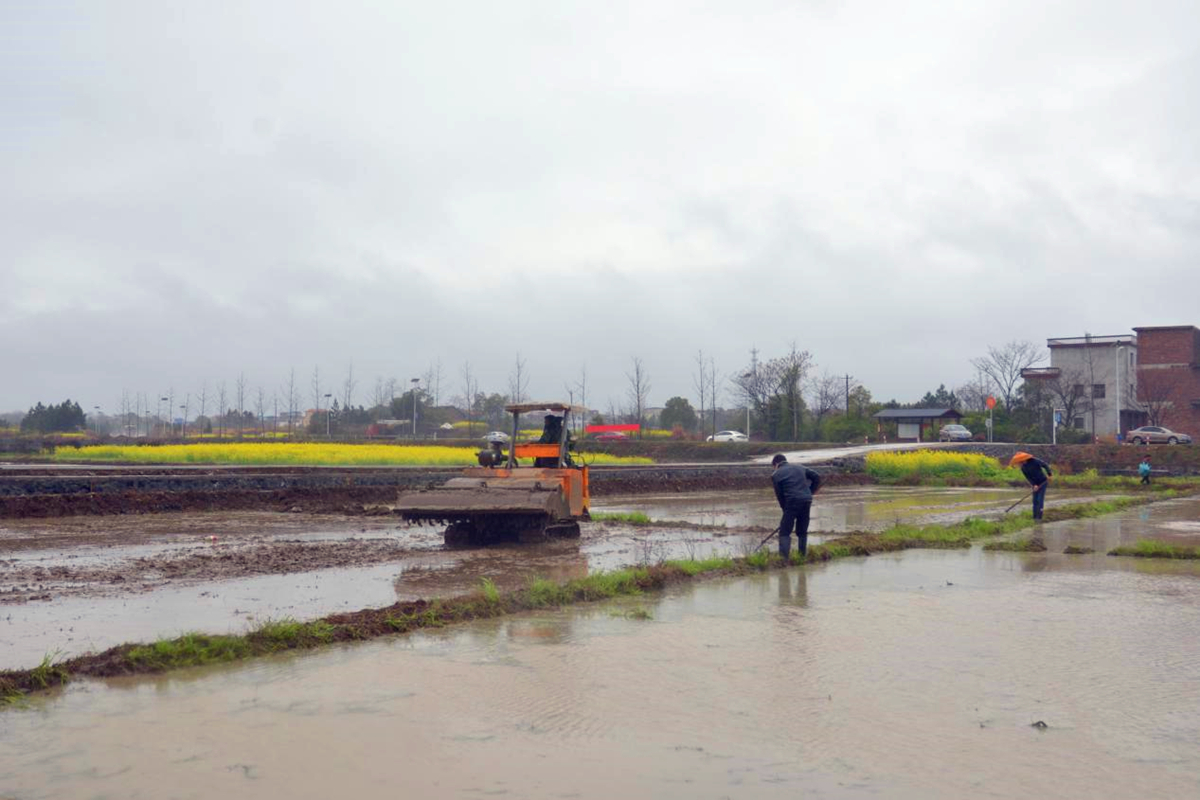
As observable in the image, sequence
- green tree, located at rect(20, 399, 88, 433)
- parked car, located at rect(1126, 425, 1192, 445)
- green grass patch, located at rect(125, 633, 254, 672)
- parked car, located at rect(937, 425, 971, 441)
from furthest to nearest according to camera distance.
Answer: green tree, located at rect(20, 399, 88, 433) → parked car, located at rect(937, 425, 971, 441) → parked car, located at rect(1126, 425, 1192, 445) → green grass patch, located at rect(125, 633, 254, 672)

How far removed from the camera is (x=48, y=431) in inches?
3105

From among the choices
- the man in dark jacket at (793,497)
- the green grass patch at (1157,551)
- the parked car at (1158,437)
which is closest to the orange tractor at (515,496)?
the man in dark jacket at (793,497)

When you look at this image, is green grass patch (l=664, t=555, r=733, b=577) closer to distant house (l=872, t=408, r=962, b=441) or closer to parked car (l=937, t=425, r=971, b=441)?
parked car (l=937, t=425, r=971, b=441)

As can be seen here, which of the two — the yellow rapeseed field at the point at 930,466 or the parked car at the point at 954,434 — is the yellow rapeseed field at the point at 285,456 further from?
the parked car at the point at 954,434

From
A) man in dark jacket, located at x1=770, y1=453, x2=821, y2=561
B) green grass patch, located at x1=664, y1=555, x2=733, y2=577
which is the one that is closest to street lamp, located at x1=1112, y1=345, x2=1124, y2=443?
man in dark jacket, located at x1=770, y1=453, x2=821, y2=561

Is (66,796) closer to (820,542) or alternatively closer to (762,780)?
(762,780)

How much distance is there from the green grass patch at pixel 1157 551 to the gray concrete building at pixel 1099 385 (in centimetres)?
5025

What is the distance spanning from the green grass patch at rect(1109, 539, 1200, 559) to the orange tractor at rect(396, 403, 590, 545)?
312 inches

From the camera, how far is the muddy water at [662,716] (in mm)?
5051

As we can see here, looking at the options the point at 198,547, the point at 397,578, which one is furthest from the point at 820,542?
the point at 198,547

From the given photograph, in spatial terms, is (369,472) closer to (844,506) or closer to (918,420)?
(844,506)

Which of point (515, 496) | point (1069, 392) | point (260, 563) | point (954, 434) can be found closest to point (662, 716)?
point (260, 563)

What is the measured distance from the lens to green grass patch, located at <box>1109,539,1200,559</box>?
573 inches

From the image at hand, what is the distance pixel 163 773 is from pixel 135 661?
2242mm
